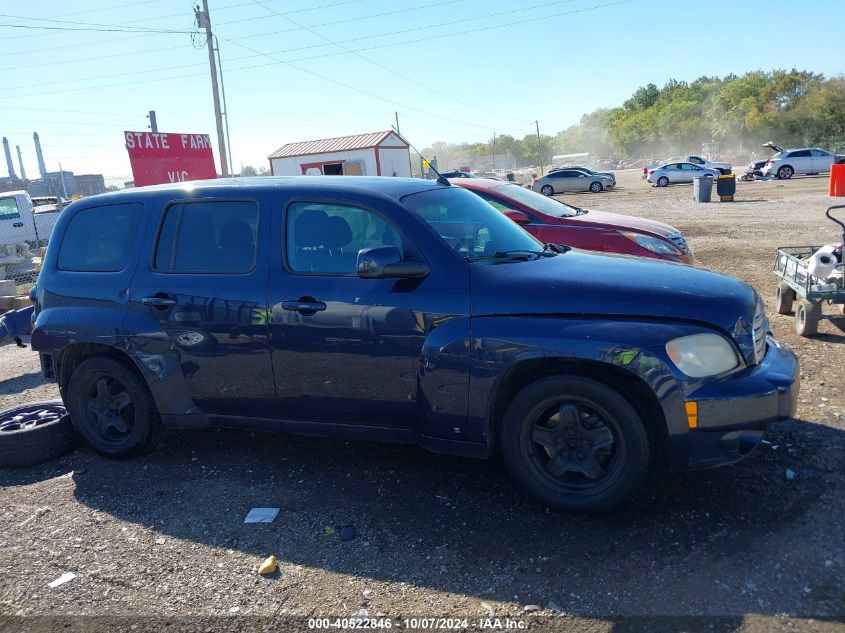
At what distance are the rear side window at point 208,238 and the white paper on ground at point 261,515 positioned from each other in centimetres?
147

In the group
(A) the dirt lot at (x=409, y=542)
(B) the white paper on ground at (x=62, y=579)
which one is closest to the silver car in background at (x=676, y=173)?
(A) the dirt lot at (x=409, y=542)

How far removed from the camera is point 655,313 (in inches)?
133

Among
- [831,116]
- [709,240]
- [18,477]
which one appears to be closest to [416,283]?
[18,477]

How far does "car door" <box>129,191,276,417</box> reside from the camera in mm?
4148

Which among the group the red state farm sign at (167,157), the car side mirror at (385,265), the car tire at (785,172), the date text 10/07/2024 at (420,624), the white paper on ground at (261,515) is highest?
the red state farm sign at (167,157)

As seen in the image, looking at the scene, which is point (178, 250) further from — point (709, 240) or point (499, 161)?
point (499, 161)

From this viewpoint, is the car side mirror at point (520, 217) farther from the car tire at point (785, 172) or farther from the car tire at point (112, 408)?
the car tire at point (785, 172)

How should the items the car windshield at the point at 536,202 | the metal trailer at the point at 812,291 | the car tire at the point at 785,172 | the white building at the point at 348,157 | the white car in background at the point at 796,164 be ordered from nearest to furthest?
the metal trailer at the point at 812,291
the car windshield at the point at 536,202
the white building at the point at 348,157
the white car in background at the point at 796,164
the car tire at the point at 785,172

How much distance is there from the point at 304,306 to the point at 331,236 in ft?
1.57

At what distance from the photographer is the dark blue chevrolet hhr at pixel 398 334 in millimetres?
3400

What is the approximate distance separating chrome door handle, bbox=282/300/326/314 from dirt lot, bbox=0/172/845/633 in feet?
3.77

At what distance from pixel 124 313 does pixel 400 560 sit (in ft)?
8.28

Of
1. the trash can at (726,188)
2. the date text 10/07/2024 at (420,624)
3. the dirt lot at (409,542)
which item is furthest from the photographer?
the trash can at (726,188)

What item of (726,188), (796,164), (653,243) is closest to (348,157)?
(726,188)
